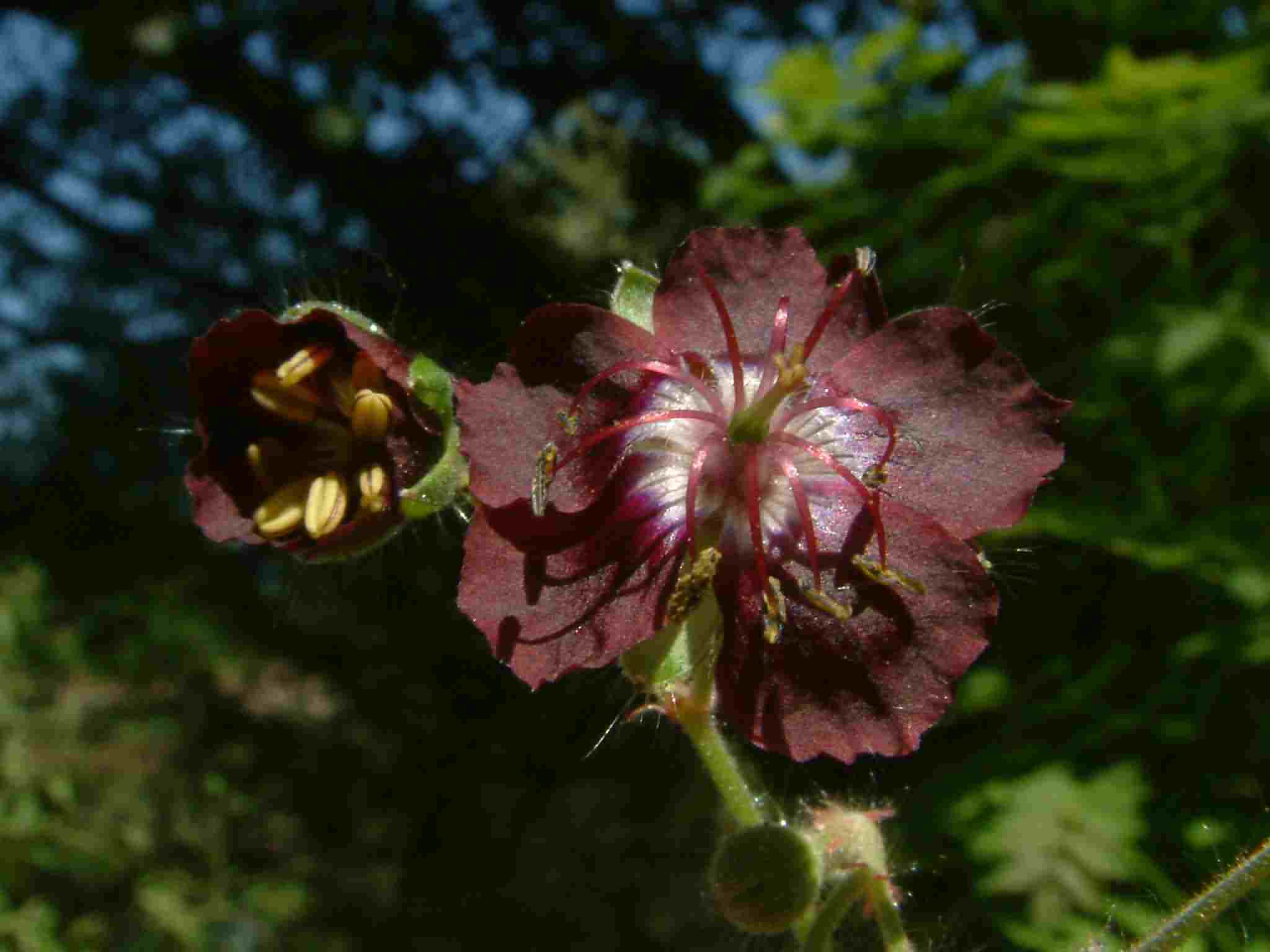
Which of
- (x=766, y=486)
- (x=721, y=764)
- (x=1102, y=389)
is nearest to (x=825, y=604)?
(x=766, y=486)

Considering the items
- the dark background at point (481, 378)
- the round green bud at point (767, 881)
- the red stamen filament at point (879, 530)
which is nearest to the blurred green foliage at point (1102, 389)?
the dark background at point (481, 378)

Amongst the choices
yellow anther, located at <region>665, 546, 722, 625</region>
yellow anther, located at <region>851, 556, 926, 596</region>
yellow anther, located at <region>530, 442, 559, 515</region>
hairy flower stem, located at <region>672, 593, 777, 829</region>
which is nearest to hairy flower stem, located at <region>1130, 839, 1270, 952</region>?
yellow anther, located at <region>851, 556, 926, 596</region>

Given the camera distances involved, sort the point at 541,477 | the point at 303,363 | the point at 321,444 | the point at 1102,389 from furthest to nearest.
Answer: the point at 1102,389
the point at 321,444
the point at 303,363
the point at 541,477

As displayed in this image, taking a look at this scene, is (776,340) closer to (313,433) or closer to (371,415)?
(371,415)

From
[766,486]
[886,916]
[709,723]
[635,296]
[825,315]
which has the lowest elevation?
[886,916]

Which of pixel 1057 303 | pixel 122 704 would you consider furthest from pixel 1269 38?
pixel 122 704

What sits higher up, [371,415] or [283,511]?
[371,415]
